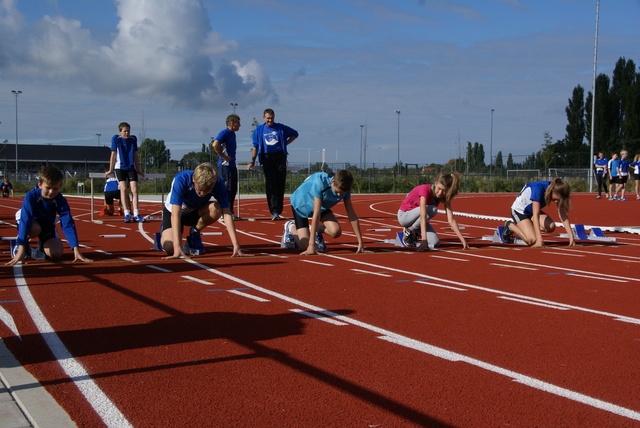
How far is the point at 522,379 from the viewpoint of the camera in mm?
3553

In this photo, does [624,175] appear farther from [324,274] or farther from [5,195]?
[5,195]

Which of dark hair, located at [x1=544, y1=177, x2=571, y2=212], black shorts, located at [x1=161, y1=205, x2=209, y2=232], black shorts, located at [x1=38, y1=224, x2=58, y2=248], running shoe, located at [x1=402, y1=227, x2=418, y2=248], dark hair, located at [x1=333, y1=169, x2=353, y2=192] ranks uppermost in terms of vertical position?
dark hair, located at [x1=333, y1=169, x2=353, y2=192]

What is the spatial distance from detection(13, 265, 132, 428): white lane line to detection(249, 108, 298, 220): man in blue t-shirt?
29.3ft

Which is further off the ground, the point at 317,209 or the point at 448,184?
the point at 448,184

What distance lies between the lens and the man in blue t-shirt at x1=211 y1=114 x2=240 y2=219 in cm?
1327

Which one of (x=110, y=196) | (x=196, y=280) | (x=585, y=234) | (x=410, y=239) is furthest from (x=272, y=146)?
(x=196, y=280)

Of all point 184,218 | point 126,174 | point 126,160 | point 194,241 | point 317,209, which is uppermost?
point 126,160

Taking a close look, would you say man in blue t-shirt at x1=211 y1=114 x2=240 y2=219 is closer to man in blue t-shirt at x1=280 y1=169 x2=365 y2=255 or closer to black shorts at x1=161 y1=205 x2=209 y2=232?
man in blue t-shirt at x1=280 y1=169 x2=365 y2=255

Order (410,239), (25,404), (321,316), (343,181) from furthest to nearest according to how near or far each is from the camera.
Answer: (410,239)
(343,181)
(321,316)
(25,404)

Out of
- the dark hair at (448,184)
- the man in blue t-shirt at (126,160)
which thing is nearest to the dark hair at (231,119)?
the man in blue t-shirt at (126,160)

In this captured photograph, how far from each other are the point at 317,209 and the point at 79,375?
17.1 ft

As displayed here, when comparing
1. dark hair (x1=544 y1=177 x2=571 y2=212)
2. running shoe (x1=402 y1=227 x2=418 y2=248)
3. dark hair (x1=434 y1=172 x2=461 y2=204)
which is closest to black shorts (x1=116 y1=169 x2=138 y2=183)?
running shoe (x1=402 y1=227 x2=418 y2=248)

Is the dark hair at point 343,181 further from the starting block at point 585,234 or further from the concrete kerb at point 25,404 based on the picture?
the concrete kerb at point 25,404

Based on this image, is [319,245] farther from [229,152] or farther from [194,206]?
[229,152]
